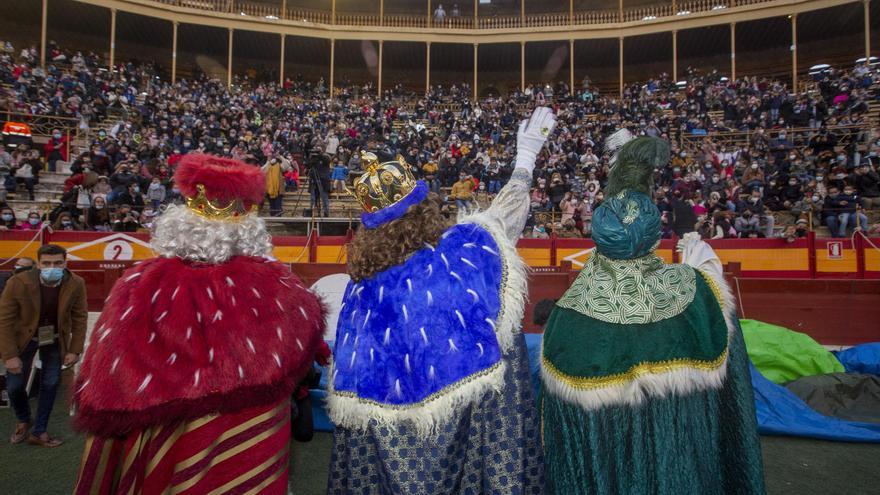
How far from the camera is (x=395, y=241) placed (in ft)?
6.74

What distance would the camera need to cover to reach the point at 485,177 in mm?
17688

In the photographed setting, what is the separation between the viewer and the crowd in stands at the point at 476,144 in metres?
13.2

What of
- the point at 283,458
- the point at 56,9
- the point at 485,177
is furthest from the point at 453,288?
the point at 56,9

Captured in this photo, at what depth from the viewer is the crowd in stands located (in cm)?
1318

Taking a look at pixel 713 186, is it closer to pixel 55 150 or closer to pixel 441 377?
pixel 441 377

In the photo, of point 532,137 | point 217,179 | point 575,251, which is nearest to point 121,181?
point 575,251

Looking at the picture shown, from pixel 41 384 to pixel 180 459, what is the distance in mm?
3682

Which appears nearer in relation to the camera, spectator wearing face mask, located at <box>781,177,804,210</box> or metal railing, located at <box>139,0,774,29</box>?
spectator wearing face mask, located at <box>781,177,804,210</box>

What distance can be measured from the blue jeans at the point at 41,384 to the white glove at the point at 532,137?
15.8 ft

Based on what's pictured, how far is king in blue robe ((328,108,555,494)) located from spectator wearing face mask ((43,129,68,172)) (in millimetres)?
18864

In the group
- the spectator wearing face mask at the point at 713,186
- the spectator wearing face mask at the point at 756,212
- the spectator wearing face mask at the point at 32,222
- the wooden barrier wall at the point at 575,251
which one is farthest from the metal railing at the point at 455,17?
the wooden barrier wall at the point at 575,251

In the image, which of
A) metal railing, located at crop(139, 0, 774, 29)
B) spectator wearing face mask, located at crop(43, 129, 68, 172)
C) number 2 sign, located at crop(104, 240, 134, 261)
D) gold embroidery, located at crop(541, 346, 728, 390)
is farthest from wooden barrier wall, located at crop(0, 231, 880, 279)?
metal railing, located at crop(139, 0, 774, 29)

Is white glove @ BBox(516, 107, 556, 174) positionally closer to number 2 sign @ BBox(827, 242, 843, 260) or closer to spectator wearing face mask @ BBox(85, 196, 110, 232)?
number 2 sign @ BBox(827, 242, 843, 260)

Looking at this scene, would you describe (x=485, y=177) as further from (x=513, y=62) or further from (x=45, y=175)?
(x=513, y=62)
